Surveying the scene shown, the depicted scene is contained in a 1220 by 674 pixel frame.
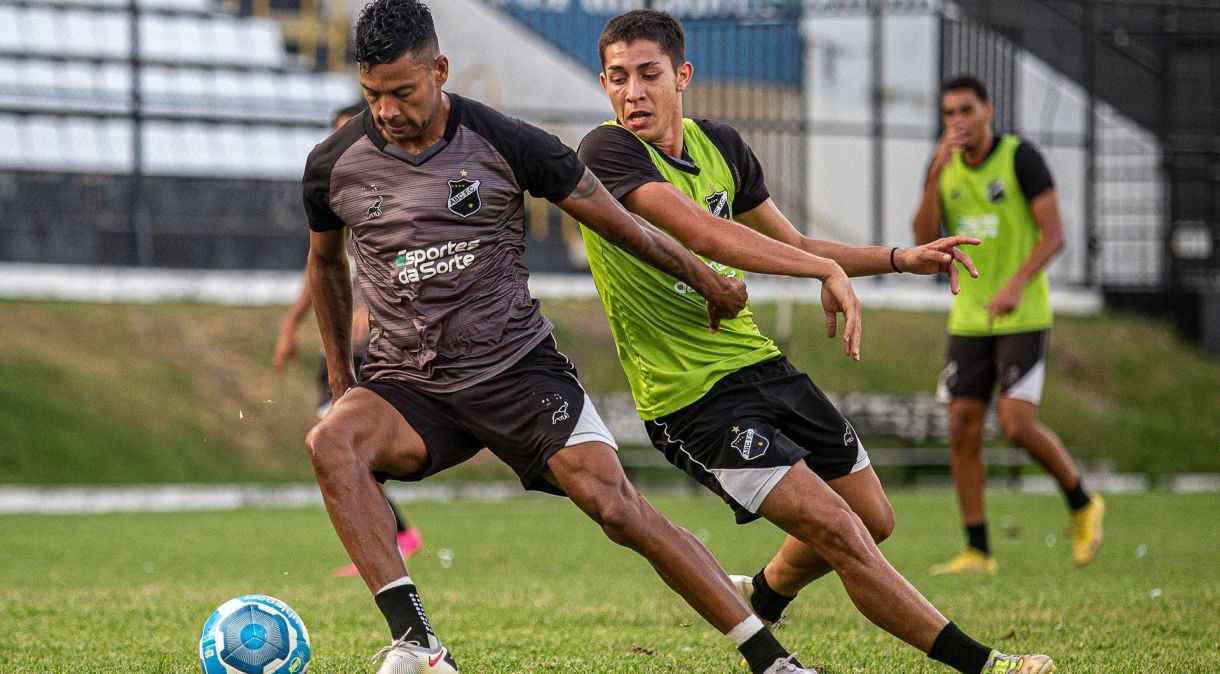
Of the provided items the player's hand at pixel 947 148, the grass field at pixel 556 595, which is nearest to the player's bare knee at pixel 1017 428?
the grass field at pixel 556 595

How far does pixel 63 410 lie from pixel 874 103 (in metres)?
11.2

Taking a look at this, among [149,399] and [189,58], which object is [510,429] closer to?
[149,399]

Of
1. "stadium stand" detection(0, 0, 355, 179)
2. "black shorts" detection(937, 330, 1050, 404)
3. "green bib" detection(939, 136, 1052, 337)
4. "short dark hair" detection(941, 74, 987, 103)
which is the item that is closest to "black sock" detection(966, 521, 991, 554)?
"black shorts" detection(937, 330, 1050, 404)

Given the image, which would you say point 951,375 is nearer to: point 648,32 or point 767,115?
point 648,32

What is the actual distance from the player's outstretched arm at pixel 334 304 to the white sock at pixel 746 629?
5.02 ft

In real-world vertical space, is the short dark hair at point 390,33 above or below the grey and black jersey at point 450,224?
above

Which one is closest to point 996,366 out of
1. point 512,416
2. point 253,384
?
point 512,416

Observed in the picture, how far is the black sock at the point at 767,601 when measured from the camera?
5.47 m

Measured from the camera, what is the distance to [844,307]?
4.31 metres

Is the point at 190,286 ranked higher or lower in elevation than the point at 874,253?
lower

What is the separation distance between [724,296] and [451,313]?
33.5 inches

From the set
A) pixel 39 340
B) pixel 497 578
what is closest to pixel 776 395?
pixel 497 578

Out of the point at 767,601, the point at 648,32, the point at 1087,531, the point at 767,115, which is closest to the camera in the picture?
the point at 648,32

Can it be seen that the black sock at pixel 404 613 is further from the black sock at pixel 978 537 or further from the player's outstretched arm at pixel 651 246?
the black sock at pixel 978 537
